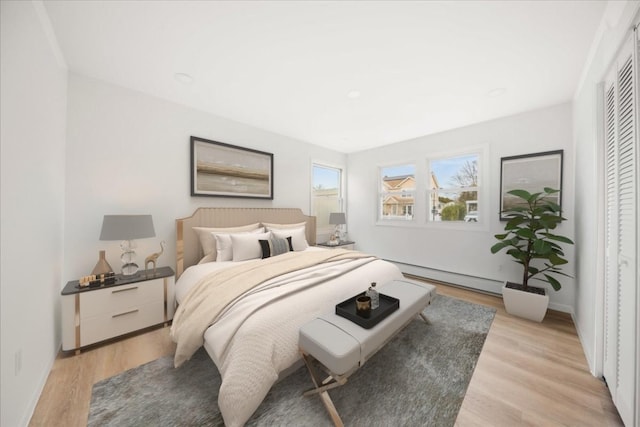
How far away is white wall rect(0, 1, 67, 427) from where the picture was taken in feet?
3.69

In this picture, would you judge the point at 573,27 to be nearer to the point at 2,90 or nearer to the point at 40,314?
the point at 2,90

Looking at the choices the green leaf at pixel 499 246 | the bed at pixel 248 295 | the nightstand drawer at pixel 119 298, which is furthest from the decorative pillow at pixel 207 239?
the green leaf at pixel 499 246

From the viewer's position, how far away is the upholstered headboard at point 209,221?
2.69 m

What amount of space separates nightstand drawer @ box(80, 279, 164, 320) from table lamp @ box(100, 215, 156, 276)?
10.0 inches

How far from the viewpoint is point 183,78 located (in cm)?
225

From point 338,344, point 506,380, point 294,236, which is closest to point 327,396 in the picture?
point 338,344

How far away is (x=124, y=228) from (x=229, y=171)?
4.86 ft

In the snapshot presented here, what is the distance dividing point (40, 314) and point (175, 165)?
5.94ft

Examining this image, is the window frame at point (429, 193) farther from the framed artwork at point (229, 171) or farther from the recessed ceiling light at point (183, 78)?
the recessed ceiling light at point (183, 78)

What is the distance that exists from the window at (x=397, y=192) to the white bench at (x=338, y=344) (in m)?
2.81

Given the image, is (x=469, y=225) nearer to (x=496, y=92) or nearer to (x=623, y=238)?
(x=496, y=92)

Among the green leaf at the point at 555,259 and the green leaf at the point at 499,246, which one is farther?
the green leaf at the point at 499,246

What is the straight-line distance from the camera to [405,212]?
4309 millimetres

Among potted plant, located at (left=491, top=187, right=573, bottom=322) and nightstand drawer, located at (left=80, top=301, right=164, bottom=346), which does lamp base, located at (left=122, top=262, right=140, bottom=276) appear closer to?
nightstand drawer, located at (left=80, top=301, right=164, bottom=346)
